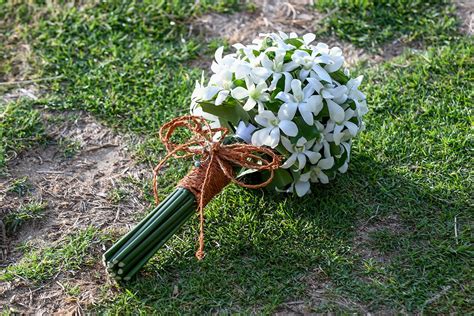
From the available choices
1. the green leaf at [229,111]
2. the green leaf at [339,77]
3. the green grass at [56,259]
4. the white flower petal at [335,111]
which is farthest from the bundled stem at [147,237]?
the green leaf at [339,77]

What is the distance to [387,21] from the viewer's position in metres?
4.48

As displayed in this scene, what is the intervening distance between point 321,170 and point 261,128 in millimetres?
347

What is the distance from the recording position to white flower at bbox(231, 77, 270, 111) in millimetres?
3047

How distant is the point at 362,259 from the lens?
10.2 feet

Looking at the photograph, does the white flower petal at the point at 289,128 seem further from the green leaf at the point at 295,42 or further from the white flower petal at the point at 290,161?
the green leaf at the point at 295,42

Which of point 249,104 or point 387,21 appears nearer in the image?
point 249,104

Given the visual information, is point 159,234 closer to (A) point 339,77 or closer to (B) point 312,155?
(B) point 312,155

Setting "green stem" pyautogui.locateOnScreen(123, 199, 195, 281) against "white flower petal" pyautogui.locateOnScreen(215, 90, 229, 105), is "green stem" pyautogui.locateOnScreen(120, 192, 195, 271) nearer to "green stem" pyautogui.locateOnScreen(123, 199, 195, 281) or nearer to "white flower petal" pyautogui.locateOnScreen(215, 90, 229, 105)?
"green stem" pyautogui.locateOnScreen(123, 199, 195, 281)

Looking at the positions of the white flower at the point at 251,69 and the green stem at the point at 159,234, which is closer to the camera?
the green stem at the point at 159,234

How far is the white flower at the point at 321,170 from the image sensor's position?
3178 mm

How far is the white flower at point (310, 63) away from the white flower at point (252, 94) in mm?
173

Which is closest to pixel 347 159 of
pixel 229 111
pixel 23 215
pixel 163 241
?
pixel 229 111

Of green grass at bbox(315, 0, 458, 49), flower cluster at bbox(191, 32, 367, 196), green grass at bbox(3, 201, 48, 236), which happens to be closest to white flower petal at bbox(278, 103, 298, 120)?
flower cluster at bbox(191, 32, 367, 196)

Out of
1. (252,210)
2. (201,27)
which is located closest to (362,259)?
(252,210)
